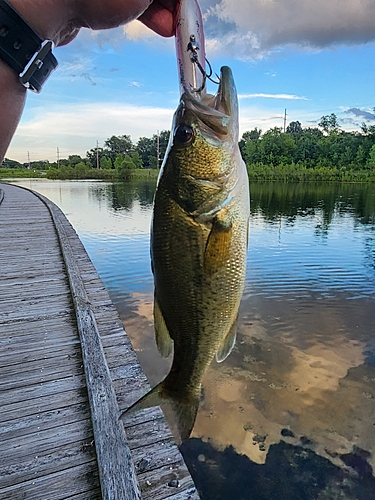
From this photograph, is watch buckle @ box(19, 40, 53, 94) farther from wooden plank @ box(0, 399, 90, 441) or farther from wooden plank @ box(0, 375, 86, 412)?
wooden plank @ box(0, 375, 86, 412)

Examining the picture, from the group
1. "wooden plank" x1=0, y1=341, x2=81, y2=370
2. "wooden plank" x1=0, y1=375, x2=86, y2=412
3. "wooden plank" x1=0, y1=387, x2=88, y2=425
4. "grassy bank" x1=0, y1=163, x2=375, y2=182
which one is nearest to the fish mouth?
"wooden plank" x1=0, y1=387, x2=88, y2=425

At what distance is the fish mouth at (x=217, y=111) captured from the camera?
4.28 ft

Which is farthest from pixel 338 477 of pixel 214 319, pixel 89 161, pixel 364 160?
pixel 89 161

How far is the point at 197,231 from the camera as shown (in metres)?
1.35

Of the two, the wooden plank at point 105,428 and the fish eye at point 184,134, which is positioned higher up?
the fish eye at point 184,134

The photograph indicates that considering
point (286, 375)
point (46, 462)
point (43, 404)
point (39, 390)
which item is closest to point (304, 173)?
point (286, 375)

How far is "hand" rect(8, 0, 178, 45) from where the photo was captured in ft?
3.19

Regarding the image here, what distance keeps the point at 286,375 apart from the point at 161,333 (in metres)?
5.27

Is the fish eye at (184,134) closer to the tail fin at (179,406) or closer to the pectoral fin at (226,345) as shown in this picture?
the pectoral fin at (226,345)

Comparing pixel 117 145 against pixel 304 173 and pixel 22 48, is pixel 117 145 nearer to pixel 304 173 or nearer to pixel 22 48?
pixel 304 173

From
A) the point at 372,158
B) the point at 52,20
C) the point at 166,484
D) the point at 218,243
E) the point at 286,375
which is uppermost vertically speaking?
the point at 372,158

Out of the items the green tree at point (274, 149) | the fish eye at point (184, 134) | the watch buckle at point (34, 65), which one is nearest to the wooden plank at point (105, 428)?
the fish eye at point (184, 134)

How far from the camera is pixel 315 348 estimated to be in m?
7.14

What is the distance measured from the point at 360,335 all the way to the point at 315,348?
3.97 feet
